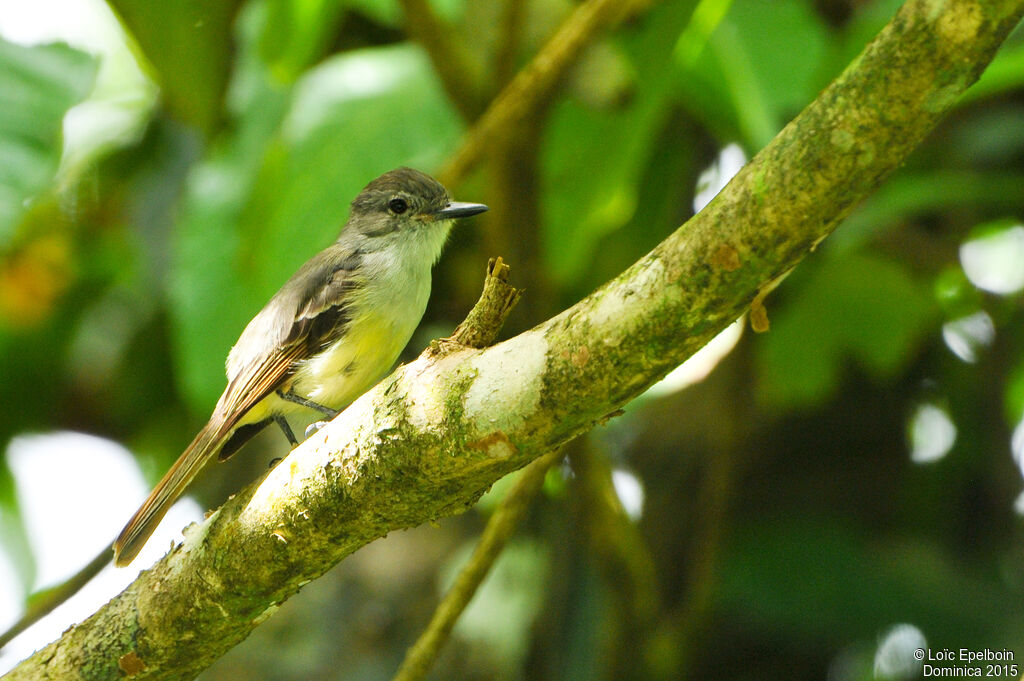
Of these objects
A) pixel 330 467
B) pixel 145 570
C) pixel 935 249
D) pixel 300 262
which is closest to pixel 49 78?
pixel 300 262

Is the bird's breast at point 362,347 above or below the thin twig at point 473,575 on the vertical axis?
above

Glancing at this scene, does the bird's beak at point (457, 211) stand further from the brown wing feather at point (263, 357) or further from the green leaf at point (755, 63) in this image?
the green leaf at point (755, 63)

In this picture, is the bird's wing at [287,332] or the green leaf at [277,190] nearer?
the bird's wing at [287,332]

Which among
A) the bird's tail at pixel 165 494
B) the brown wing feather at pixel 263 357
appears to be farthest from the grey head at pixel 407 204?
the bird's tail at pixel 165 494

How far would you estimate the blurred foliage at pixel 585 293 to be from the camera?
3.67m

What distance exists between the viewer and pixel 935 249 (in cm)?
456

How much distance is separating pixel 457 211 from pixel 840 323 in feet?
5.89

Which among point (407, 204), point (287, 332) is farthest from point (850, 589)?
point (287, 332)

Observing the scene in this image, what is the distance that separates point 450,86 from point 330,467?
2.02 m

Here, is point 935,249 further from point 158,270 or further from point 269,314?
point 158,270

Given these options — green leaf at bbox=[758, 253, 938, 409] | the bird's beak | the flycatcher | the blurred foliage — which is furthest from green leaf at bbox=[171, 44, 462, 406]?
green leaf at bbox=[758, 253, 938, 409]

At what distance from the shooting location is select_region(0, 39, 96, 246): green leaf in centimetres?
312

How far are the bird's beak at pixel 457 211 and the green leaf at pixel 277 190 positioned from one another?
250 mm

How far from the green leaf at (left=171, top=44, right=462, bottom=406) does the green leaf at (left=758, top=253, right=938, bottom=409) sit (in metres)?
1.67
